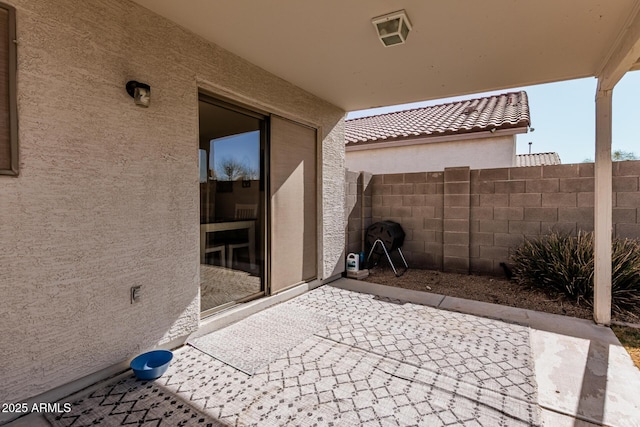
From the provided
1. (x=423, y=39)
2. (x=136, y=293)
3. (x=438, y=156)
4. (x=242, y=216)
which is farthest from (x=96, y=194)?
(x=438, y=156)

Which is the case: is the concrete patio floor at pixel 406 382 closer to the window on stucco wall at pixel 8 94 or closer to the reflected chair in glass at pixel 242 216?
the reflected chair in glass at pixel 242 216

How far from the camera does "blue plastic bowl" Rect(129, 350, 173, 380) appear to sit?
2441 mm

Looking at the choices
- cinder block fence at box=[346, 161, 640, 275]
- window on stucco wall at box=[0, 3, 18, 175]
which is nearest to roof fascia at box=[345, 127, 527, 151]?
cinder block fence at box=[346, 161, 640, 275]

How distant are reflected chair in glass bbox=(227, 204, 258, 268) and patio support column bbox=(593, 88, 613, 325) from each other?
166 inches

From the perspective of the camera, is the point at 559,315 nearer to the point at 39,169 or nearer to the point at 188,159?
the point at 188,159

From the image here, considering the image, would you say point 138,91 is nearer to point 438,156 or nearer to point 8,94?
point 8,94

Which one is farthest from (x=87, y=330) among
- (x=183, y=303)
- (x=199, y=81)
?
(x=199, y=81)

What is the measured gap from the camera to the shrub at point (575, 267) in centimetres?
397

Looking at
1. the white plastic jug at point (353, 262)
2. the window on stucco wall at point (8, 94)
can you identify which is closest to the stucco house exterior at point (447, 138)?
the white plastic jug at point (353, 262)

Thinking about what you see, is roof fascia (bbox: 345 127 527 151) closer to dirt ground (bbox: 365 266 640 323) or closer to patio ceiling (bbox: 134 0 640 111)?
patio ceiling (bbox: 134 0 640 111)

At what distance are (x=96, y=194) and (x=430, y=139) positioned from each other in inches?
314

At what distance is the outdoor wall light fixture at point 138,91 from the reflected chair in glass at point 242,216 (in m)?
1.60

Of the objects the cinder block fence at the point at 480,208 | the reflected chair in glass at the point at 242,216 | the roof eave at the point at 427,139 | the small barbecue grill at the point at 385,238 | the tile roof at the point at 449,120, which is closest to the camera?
the reflected chair in glass at the point at 242,216

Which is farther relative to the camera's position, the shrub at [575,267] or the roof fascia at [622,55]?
the shrub at [575,267]
